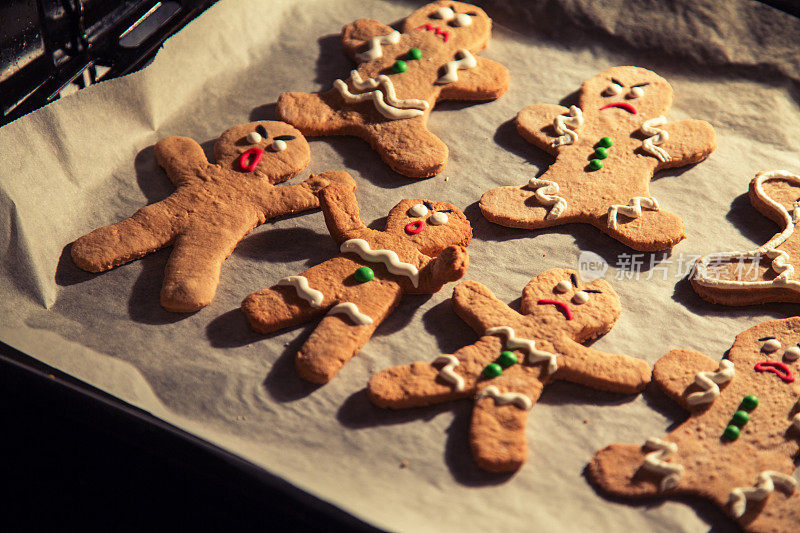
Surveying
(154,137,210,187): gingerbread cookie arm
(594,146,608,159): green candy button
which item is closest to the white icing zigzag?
(594,146,608,159): green candy button

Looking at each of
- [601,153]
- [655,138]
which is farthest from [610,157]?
[655,138]

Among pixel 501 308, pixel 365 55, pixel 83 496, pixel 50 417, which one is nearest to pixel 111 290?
pixel 50 417

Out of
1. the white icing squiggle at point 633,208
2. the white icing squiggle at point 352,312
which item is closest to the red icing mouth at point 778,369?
the white icing squiggle at point 633,208

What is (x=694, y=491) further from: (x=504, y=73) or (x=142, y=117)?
(x=142, y=117)

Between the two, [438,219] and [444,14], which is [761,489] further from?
[444,14]

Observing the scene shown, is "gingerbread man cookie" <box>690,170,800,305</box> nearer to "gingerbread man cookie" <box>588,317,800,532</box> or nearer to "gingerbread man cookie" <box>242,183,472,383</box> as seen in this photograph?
A: "gingerbread man cookie" <box>588,317,800,532</box>

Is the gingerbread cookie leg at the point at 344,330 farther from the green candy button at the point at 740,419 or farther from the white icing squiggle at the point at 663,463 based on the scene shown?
the green candy button at the point at 740,419
